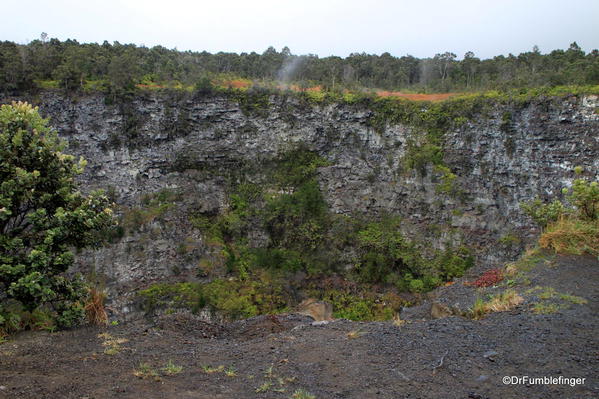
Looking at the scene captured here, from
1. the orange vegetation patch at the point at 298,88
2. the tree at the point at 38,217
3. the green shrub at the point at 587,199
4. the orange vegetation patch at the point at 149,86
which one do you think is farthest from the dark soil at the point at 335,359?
the orange vegetation patch at the point at 298,88

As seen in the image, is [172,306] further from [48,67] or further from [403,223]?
[48,67]

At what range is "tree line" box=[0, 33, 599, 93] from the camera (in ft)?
79.0

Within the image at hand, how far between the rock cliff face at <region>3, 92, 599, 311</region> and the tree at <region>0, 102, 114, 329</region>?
14974 millimetres

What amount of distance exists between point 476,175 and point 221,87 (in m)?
16.5

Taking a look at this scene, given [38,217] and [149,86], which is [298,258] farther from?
[38,217]

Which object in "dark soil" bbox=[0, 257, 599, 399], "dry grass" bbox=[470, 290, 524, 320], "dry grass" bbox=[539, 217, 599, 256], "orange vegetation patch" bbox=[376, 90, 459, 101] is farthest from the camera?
"orange vegetation patch" bbox=[376, 90, 459, 101]

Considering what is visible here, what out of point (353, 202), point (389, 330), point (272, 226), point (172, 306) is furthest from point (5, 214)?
point (353, 202)

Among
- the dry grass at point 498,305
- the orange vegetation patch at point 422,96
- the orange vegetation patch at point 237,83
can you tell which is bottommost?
the dry grass at point 498,305

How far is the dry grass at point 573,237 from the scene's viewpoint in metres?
10.4

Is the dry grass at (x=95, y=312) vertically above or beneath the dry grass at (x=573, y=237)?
beneath

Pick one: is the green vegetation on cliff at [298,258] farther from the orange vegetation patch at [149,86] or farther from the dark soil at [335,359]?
the dark soil at [335,359]

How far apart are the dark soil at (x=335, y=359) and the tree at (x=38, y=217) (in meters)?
0.81

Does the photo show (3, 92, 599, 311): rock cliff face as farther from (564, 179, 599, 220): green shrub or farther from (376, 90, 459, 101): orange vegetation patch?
(564, 179, 599, 220): green shrub

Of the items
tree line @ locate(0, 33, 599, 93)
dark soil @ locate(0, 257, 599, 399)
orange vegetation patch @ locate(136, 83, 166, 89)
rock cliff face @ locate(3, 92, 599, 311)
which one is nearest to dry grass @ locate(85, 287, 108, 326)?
dark soil @ locate(0, 257, 599, 399)
